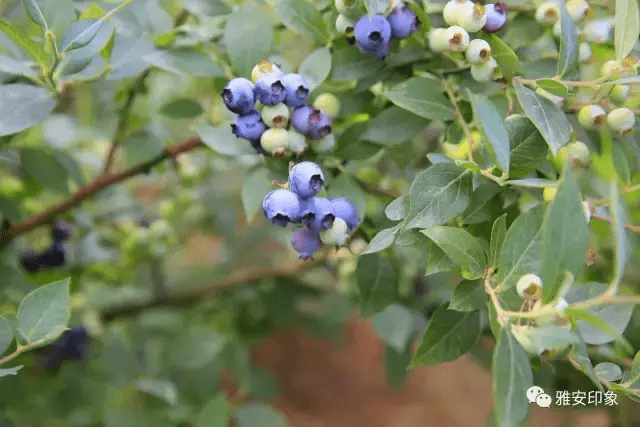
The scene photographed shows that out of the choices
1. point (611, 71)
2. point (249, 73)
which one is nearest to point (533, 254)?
point (611, 71)

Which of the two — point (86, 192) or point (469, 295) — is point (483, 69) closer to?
point (469, 295)

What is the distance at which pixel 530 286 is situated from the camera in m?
0.54

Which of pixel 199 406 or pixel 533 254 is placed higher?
pixel 533 254

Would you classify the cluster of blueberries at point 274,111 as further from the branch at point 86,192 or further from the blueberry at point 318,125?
the branch at point 86,192

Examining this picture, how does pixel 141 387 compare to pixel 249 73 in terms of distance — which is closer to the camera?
pixel 249 73

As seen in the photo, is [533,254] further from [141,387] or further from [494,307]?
[141,387]

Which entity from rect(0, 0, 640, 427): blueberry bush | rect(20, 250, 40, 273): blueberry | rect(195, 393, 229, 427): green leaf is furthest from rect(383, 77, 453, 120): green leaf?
rect(20, 250, 40, 273): blueberry

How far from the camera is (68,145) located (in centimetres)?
130

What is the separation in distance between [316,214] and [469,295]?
0.56ft

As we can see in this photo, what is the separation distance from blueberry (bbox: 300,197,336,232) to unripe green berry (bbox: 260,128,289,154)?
81mm

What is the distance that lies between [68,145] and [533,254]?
1036 mm

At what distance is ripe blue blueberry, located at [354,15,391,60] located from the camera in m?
0.65

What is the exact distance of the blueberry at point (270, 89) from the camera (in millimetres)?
633

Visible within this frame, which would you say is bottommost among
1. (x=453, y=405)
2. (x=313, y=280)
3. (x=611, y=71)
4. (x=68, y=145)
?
(x=453, y=405)
